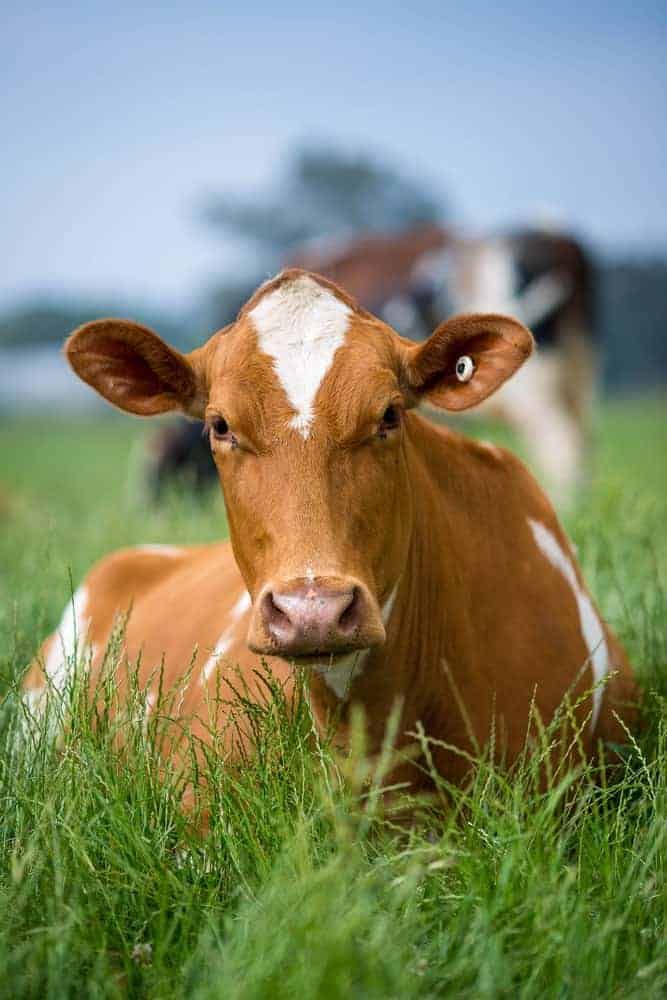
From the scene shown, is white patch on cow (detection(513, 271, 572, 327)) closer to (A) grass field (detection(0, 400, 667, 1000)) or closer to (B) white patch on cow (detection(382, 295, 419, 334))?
(B) white patch on cow (detection(382, 295, 419, 334))

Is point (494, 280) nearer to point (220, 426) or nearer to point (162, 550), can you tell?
point (162, 550)

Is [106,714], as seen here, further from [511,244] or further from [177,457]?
[177,457]

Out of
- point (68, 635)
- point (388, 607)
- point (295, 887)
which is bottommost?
point (295, 887)

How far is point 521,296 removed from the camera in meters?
9.84

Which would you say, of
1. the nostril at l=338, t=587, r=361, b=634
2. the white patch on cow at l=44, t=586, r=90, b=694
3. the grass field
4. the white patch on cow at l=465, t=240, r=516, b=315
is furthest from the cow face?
the white patch on cow at l=465, t=240, r=516, b=315

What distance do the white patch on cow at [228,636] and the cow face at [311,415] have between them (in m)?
0.60

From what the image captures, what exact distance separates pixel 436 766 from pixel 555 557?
0.82 metres

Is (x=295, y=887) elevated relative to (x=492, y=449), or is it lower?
lower

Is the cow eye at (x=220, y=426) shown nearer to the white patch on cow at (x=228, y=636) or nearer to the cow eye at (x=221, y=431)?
the cow eye at (x=221, y=431)

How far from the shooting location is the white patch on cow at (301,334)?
272 cm

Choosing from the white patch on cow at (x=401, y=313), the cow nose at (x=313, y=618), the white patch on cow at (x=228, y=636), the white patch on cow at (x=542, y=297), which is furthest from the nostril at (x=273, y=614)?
the white patch on cow at (x=542, y=297)

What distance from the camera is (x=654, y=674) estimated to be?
12.3 feet

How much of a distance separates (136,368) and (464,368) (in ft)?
2.96

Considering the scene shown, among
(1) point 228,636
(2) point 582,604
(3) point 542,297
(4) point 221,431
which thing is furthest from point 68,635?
(3) point 542,297
